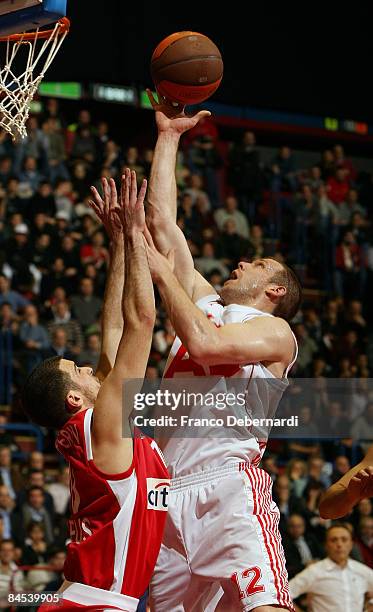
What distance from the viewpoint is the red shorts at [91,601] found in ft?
13.5

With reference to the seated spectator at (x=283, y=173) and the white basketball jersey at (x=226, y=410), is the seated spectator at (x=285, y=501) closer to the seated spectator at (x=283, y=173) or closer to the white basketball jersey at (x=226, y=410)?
the white basketball jersey at (x=226, y=410)

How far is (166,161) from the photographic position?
5199 mm

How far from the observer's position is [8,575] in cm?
866

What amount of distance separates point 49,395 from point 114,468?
0.44m

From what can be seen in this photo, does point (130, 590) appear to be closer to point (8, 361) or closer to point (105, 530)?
point (105, 530)

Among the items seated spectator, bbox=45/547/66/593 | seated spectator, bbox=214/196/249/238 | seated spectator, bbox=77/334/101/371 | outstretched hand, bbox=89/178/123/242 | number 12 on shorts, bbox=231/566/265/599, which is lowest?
number 12 on shorts, bbox=231/566/265/599

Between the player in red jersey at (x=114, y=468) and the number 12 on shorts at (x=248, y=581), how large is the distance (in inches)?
14.9

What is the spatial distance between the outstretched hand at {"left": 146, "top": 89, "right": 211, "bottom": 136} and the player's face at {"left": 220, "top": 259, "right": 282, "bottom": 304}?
790mm

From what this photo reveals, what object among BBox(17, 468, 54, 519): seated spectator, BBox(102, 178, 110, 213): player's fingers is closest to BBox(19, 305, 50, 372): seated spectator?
BBox(17, 468, 54, 519): seated spectator

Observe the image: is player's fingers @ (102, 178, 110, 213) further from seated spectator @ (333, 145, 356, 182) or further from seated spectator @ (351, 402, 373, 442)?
seated spectator @ (333, 145, 356, 182)

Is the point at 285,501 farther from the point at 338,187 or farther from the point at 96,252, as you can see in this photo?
the point at 338,187

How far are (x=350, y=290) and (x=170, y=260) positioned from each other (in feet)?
35.3

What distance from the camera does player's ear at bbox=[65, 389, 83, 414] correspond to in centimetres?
437

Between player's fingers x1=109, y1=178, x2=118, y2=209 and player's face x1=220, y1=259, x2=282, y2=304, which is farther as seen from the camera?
player's face x1=220, y1=259, x2=282, y2=304
